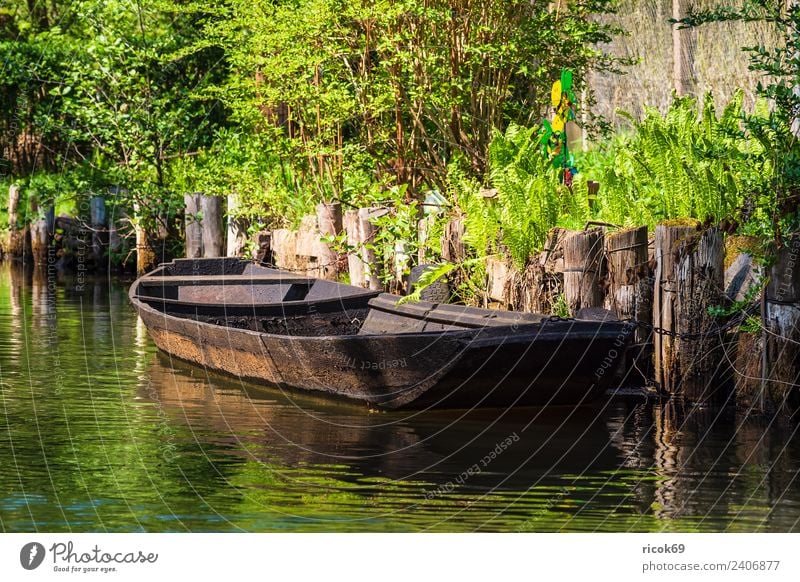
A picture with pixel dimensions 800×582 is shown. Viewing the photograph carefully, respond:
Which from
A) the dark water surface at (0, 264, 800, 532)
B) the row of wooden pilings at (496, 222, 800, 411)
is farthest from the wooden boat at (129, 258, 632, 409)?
the row of wooden pilings at (496, 222, 800, 411)

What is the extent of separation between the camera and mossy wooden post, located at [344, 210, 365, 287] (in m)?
15.2

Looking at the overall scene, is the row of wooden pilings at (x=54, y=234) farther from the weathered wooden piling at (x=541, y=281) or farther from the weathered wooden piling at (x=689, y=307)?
the weathered wooden piling at (x=689, y=307)

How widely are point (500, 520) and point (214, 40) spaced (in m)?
12.7

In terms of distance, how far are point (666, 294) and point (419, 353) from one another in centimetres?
204

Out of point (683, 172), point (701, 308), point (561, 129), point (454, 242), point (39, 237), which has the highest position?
point (561, 129)

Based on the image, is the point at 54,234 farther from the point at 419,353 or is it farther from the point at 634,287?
the point at 419,353

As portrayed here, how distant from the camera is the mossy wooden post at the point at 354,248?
49.9ft

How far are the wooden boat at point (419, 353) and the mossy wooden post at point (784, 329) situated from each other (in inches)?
41.8

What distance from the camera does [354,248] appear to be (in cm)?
1516

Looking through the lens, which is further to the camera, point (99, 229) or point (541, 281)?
point (99, 229)

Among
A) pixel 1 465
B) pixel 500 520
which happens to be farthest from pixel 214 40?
pixel 500 520

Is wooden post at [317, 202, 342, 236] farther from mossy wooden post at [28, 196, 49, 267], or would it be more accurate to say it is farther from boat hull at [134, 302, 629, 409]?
mossy wooden post at [28, 196, 49, 267]

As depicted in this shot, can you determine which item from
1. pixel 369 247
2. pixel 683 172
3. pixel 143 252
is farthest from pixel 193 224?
pixel 683 172
